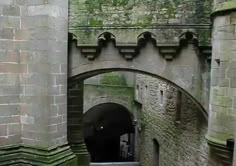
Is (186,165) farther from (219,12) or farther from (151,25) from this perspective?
(219,12)

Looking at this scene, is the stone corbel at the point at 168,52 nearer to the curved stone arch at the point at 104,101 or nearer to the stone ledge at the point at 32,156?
the stone ledge at the point at 32,156

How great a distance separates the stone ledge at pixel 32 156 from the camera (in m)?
5.43

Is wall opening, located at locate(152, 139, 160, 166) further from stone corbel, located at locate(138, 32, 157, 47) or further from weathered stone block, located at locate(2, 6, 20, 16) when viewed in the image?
weathered stone block, located at locate(2, 6, 20, 16)

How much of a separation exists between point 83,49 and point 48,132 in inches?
56.8

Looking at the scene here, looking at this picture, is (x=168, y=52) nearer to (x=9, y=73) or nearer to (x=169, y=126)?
(x=9, y=73)

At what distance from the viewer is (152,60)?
566 centimetres

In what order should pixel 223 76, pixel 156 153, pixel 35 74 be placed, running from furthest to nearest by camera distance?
pixel 156 153 → pixel 35 74 → pixel 223 76

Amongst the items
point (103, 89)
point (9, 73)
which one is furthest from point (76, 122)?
point (103, 89)

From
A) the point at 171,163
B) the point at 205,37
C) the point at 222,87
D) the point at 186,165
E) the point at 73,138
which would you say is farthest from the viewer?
the point at 171,163

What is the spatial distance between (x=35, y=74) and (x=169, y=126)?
5553 mm

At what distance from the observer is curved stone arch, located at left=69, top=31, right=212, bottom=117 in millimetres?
5465

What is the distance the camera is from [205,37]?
208 inches

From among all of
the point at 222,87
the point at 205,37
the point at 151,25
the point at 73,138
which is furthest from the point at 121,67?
the point at 73,138

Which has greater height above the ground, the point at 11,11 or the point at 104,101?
the point at 11,11
